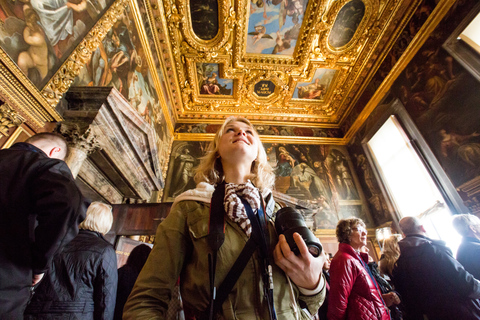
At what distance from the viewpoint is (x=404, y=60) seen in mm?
6473

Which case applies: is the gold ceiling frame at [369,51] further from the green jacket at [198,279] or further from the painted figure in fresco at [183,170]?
the green jacket at [198,279]

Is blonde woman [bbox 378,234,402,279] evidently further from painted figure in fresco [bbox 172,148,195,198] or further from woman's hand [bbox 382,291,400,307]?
painted figure in fresco [bbox 172,148,195,198]

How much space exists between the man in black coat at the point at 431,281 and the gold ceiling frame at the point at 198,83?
24.4 ft

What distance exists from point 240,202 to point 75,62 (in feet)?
11.8

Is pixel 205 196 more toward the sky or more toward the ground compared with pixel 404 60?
more toward the ground

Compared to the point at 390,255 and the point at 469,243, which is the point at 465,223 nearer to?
the point at 469,243

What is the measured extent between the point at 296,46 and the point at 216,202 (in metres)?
8.30

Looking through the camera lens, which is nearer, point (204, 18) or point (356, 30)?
point (204, 18)

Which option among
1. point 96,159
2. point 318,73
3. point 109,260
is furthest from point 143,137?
point 318,73

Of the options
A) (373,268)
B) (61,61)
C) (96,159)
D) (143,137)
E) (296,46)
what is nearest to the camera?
(373,268)

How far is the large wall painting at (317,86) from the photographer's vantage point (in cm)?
852

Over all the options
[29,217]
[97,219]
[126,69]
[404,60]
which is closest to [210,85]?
[126,69]

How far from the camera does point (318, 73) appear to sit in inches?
334

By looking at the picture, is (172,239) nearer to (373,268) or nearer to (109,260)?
(109,260)
